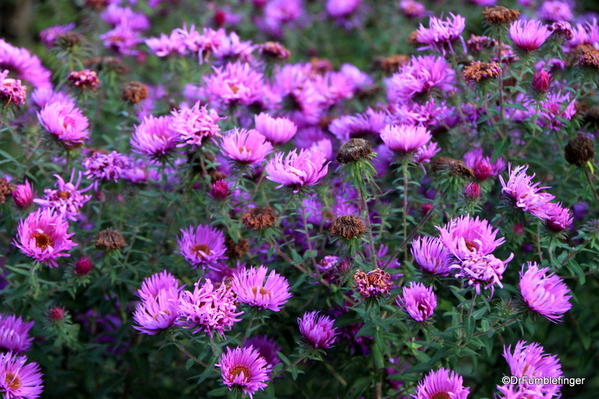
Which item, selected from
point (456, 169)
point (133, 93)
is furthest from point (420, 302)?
point (133, 93)

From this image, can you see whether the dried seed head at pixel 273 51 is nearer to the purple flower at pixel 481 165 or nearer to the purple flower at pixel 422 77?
the purple flower at pixel 422 77

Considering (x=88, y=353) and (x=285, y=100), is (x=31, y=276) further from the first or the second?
(x=285, y=100)

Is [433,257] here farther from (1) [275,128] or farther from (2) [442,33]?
(2) [442,33]

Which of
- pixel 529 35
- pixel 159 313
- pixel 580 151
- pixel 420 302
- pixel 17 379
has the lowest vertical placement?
pixel 17 379

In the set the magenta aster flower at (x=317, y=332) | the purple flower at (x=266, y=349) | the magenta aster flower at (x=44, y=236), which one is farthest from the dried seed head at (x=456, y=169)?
the magenta aster flower at (x=44, y=236)

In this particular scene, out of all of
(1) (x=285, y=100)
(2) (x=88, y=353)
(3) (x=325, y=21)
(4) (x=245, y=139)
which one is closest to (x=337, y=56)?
(3) (x=325, y=21)

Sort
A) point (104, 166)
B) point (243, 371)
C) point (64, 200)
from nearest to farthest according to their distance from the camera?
point (243, 371), point (64, 200), point (104, 166)

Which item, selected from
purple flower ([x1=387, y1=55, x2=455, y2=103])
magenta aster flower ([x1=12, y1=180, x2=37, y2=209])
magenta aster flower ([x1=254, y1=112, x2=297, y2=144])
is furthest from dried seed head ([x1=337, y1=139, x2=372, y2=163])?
magenta aster flower ([x1=12, y1=180, x2=37, y2=209])
